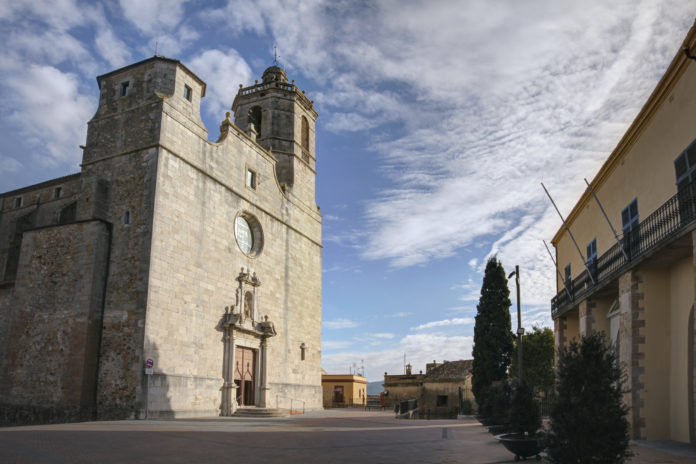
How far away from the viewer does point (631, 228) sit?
1639 centimetres

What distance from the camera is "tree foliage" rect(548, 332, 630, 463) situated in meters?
7.32

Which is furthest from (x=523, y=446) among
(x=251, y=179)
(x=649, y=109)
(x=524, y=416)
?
(x=251, y=179)

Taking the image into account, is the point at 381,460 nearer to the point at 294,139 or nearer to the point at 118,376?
the point at 118,376

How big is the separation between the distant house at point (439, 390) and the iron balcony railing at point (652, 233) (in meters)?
23.7

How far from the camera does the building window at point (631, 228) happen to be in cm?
1510

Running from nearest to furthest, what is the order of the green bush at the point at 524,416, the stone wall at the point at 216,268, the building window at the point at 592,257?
1. the green bush at the point at 524,416
2. the building window at the point at 592,257
3. the stone wall at the point at 216,268

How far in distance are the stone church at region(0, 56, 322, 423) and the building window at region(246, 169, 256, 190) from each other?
11 centimetres

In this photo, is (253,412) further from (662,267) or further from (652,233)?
(652,233)

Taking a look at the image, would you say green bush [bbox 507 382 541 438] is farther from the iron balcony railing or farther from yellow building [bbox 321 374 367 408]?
yellow building [bbox 321 374 367 408]

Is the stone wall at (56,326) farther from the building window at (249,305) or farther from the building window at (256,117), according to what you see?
the building window at (256,117)

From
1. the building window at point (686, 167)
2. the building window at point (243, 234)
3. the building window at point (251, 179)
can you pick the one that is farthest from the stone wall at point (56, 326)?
the building window at point (686, 167)

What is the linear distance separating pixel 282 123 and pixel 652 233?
24.4m

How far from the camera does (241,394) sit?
25.1 m

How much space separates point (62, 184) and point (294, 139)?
13.3 metres
